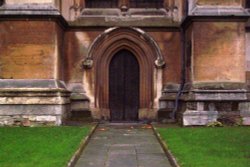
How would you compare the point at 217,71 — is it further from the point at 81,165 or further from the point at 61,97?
the point at 81,165

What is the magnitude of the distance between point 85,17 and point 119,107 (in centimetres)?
347

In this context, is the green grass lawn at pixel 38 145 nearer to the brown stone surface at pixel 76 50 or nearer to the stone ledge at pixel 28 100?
the stone ledge at pixel 28 100

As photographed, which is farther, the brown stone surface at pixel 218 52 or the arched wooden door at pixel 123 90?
the arched wooden door at pixel 123 90

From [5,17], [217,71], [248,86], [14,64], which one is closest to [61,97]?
[14,64]

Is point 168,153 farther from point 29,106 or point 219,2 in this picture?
point 219,2

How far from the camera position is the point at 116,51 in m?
18.9

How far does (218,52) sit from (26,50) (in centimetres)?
594

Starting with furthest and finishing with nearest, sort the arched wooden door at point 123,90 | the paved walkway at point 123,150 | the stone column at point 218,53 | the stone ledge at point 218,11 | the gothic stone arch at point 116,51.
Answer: the arched wooden door at point 123,90 < the gothic stone arch at point 116,51 < the stone ledge at point 218,11 < the stone column at point 218,53 < the paved walkway at point 123,150

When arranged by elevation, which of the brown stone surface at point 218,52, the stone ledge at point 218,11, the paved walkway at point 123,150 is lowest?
the paved walkway at point 123,150

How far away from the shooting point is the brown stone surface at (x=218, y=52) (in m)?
16.2

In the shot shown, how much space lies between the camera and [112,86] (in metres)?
19.1

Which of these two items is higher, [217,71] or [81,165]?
[217,71]

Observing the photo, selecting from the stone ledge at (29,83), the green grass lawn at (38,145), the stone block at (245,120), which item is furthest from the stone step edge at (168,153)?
the stone ledge at (29,83)

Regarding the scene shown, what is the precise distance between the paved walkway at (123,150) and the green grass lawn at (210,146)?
0.36 m
